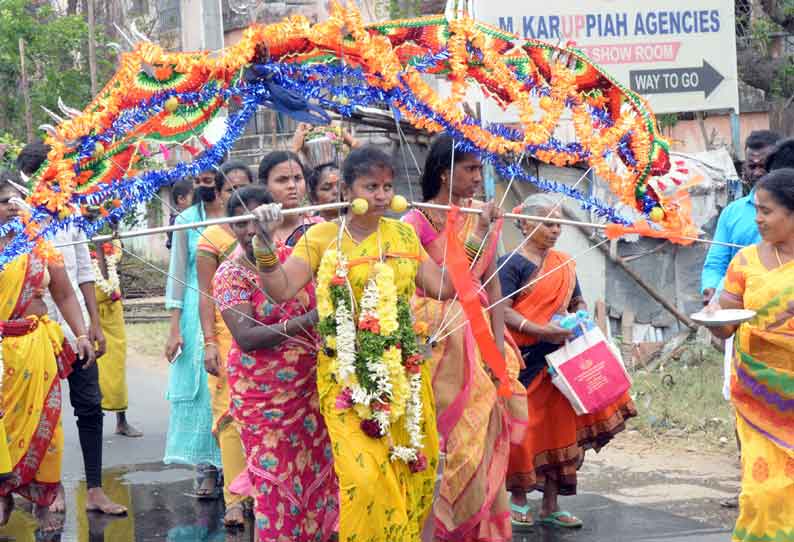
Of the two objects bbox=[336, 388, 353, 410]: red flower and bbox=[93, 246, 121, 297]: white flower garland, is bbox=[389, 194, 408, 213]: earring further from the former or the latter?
bbox=[93, 246, 121, 297]: white flower garland

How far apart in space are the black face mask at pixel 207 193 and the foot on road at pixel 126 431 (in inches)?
137

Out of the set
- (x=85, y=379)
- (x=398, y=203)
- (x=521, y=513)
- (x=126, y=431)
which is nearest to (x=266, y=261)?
(x=398, y=203)

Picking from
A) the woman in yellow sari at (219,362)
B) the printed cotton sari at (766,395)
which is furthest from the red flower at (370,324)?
the woman in yellow sari at (219,362)

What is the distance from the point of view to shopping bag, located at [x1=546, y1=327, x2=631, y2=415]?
23.2ft

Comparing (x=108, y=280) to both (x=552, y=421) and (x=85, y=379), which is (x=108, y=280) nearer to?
(x=85, y=379)

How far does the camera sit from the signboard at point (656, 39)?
478 inches

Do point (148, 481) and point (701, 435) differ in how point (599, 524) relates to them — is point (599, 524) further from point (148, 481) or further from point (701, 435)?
point (148, 481)

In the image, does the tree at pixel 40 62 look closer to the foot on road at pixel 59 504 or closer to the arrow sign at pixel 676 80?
the arrow sign at pixel 676 80

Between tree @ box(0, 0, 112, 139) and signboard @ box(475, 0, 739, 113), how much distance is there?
12838 mm

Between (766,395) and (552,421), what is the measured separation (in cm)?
197

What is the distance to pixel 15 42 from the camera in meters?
23.4

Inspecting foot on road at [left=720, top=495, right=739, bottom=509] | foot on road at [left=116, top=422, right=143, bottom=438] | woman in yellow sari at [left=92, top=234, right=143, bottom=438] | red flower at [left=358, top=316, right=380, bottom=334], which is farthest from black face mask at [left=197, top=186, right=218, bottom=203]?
Result: foot on road at [left=720, top=495, right=739, bottom=509]

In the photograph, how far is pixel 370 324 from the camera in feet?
17.2

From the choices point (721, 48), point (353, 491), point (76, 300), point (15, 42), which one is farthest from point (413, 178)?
point (15, 42)
